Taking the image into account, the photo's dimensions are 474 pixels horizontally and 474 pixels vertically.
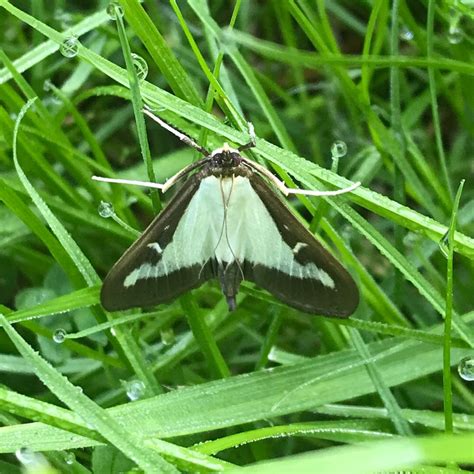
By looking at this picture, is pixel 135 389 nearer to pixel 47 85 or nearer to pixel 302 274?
pixel 302 274

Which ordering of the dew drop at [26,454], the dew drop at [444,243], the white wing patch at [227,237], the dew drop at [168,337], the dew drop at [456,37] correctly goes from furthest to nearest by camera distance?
the dew drop at [456,37] → the dew drop at [168,337] → the white wing patch at [227,237] → the dew drop at [444,243] → the dew drop at [26,454]

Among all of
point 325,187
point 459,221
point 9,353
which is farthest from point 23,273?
point 459,221

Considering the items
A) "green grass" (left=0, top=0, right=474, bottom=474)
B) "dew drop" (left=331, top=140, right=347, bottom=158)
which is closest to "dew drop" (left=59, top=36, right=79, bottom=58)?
"green grass" (left=0, top=0, right=474, bottom=474)

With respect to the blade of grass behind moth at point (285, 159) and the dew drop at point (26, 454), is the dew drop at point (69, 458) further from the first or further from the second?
the blade of grass behind moth at point (285, 159)

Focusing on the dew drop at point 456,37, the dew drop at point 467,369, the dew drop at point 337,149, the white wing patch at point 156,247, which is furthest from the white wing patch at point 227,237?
the dew drop at point 456,37

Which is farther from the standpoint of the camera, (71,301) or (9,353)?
(9,353)

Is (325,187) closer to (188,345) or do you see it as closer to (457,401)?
(188,345)

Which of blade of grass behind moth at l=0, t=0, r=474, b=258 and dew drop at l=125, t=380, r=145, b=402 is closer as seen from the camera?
blade of grass behind moth at l=0, t=0, r=474, b=258

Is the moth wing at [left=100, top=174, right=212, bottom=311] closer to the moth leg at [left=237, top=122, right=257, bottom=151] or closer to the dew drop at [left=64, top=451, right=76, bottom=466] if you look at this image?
the moth leg at [left=237, top=122, right=257, bottom=151]
